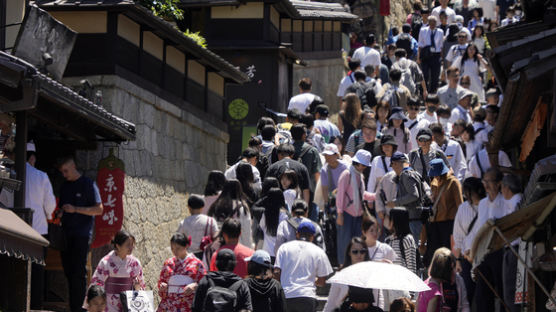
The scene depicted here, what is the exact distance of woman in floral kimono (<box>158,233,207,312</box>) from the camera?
11133mm

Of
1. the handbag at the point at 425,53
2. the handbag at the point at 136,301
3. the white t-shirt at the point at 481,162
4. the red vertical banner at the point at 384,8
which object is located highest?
the red vertical banner at the point at 384,8

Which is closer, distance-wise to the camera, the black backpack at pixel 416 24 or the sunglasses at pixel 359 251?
the sunglasses at pixel 359 251

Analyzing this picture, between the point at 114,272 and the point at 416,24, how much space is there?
79.8 feet

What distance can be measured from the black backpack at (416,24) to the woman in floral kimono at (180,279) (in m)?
23.5

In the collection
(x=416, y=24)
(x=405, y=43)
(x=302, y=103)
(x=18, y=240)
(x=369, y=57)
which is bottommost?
(x=18, y=240)

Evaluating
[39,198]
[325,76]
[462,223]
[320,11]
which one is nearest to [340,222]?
[462,223]

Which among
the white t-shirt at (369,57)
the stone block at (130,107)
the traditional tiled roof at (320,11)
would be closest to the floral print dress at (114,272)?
the stone block at (130,107)

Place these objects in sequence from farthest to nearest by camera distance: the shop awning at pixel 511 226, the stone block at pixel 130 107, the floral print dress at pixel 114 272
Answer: the stone block at pixel 130 107 < the floral print dress at pixel 114 272 < the shop awning at pixel 511 226

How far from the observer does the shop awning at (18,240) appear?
8.89 m

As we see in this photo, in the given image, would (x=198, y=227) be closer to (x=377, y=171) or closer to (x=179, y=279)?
(x=179, y=279)

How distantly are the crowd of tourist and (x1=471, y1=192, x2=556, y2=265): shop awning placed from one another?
283mm

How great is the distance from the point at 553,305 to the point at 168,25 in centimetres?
888

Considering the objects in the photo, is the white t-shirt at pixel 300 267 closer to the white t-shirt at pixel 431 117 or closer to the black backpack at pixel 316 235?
the black backpack at pixel 316 235

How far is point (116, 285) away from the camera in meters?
11.6
